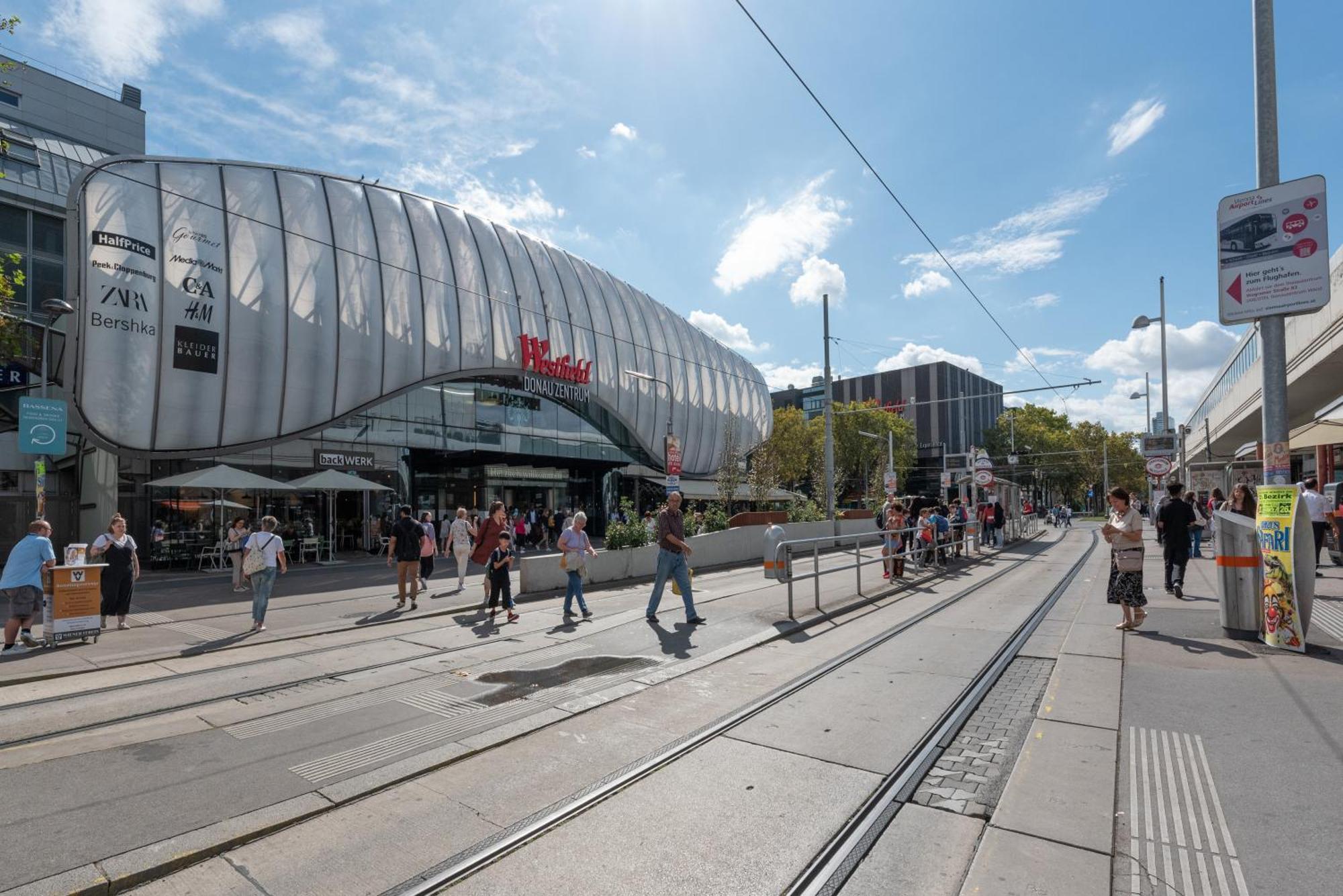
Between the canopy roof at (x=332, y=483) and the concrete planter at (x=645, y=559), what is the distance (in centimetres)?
849

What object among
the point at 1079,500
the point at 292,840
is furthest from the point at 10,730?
the point at 1079,500

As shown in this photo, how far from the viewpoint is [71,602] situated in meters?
8.90

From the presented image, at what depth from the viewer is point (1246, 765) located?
13.5 feet

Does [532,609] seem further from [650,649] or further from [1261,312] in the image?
[1261,312]

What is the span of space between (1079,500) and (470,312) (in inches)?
3939

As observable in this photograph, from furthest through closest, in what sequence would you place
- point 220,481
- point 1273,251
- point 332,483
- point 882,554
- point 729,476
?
point 729,476 → point 332,483 → point 220,481 → point 882,554 → point 1273,251

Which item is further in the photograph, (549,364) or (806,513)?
(549,364)

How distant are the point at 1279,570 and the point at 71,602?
14.3m

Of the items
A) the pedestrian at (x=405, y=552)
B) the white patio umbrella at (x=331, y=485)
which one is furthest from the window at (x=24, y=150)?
the pedestrian at (x=405, y=552)

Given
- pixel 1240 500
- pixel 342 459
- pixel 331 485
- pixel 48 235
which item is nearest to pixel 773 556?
pixel 1240 500

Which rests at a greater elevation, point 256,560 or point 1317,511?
point 1317,511

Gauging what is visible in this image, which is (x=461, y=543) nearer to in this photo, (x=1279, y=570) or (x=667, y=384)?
(x=667, y=384)

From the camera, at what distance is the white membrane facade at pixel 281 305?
19891mm

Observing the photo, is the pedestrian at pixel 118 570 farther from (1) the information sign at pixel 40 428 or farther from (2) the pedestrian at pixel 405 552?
(2) the pedestrian at pixel 405 552
